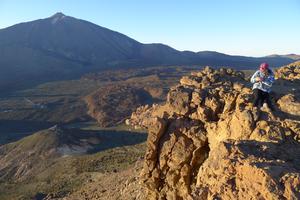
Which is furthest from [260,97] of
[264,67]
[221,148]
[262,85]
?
[221,148]

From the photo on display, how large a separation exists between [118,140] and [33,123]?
2541 cm

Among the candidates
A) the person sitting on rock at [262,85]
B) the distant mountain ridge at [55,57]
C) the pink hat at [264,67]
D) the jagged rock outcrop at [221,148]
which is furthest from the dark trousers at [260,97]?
the distant mountain ridge at [55,57]

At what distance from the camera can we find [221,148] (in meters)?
11.4

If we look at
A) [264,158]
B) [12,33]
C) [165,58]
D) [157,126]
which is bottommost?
[165,58]

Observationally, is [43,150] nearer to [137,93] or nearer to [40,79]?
[137,93]

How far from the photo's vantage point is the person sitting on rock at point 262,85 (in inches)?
599

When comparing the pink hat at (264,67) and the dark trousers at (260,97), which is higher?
the pink hat at (264,67)

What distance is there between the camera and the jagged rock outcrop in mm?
9711

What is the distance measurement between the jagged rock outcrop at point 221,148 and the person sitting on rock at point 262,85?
0.44 metres

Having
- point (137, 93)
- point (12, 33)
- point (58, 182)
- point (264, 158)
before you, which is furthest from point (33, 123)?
point (12, 33)

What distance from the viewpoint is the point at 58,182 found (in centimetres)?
3588

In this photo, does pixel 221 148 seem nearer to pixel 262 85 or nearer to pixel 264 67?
pixel 262 85

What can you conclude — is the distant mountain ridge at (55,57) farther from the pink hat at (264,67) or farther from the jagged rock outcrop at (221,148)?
the pink hat at (264,67)

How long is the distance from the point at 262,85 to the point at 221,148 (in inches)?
182
